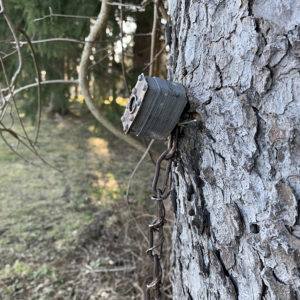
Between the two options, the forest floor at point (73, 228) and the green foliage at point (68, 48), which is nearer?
the forest floor at point (73, 228)

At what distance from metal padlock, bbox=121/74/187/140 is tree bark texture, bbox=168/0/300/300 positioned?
0.17 feet

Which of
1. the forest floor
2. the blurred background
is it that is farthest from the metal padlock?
the forest floor

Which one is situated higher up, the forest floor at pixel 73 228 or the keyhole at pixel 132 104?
the keyhole at pixel 132 104

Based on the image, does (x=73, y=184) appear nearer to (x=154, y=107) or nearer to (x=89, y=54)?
(x=89, y=54)

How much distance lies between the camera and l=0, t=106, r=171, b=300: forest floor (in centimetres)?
244

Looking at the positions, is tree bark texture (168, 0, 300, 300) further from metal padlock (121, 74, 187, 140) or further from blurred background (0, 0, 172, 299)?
blurred background (0, 0, 172, 299)

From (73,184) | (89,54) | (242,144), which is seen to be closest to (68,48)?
(89,54)

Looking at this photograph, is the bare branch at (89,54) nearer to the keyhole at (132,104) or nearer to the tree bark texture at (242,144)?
the tree bark texture at (242,144)

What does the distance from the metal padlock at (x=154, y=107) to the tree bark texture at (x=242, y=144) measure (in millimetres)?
51

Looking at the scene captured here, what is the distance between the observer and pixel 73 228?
10.2 feet

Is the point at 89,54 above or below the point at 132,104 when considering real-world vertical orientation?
above

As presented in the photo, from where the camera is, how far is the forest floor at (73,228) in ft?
7.99

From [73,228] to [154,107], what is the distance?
2688 mm

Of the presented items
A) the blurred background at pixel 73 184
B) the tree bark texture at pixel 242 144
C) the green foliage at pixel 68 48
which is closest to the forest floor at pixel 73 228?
the blurred background at pixel 73 184
